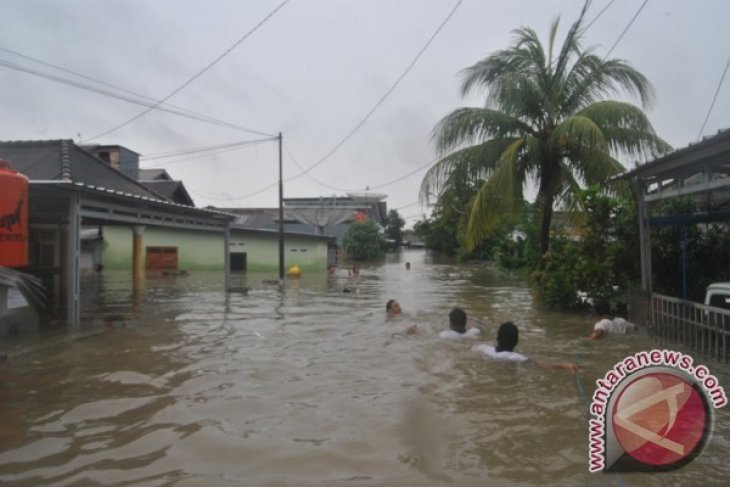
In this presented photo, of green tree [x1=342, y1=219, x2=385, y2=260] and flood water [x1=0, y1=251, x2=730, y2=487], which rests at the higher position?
green tree [x1=342, y1=219, x2=385, y2=260]

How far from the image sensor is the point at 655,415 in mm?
2070

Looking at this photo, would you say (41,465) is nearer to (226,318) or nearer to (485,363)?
(485,363)

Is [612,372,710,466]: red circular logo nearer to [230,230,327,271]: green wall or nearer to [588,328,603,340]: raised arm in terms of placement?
[588,328,603,340]: raised arm

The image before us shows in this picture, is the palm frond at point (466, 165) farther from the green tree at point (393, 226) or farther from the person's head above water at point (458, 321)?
the green tree at point (393, 226)

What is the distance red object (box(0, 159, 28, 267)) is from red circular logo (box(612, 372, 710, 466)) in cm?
657

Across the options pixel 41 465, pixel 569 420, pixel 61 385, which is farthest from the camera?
pixel 61 385

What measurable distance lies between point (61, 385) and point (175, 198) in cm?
2480

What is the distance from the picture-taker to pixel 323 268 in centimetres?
3494

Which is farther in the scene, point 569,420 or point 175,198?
point 175,198

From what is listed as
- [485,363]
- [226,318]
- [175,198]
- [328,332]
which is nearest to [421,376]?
[485,363]

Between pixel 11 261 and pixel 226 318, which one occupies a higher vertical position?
pixel 11 261

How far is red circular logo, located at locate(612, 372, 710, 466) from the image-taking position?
2068mm

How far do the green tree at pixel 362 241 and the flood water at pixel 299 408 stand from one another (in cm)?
3503

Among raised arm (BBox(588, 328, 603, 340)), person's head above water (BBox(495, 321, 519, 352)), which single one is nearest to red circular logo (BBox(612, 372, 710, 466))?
person's head above water (BBox(495, 321, 519, 352))
